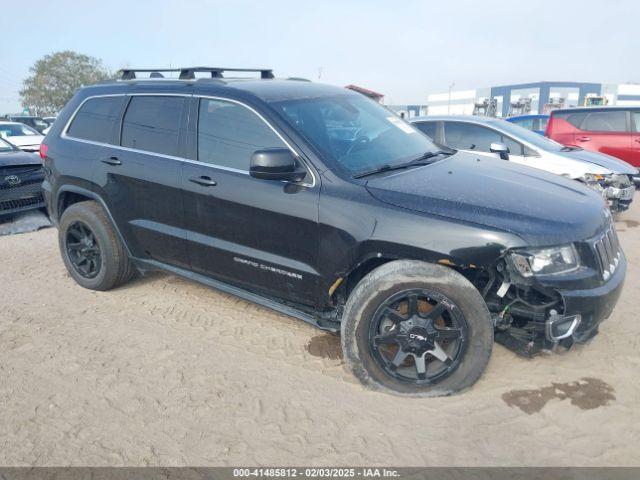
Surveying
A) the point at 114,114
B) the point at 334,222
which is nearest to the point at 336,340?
the point at 334,222

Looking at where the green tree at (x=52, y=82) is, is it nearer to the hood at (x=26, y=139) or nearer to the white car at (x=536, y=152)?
the hood at (x=26, y=139)

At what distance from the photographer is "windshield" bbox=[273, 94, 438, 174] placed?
3.25 meters

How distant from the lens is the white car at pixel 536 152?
22.5ft

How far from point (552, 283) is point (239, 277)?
203 centimetres

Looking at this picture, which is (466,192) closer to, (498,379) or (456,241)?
(456,241)

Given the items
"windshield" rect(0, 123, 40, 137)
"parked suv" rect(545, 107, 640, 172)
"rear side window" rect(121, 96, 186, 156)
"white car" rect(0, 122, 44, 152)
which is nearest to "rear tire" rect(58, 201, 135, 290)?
"rear side window" rect(121, 96, 186, 156)

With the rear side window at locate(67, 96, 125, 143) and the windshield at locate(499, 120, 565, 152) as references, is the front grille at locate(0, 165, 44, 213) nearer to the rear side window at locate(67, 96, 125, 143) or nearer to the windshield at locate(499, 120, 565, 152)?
the rear side window at locate(67, 96, 125, 143)

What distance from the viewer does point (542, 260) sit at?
267 centimetres

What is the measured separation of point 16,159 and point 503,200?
682 centimetres

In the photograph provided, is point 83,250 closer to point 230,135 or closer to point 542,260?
point 230,135

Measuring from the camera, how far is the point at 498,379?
10.3 feet

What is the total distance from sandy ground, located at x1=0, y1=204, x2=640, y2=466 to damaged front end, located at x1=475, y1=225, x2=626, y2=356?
0.40 meters

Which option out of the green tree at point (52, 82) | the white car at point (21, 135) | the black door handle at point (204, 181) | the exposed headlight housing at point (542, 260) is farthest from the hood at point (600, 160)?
the green tree at point (52, 82)

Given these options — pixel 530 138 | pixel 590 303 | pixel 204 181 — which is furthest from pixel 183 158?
pixel 530 138
